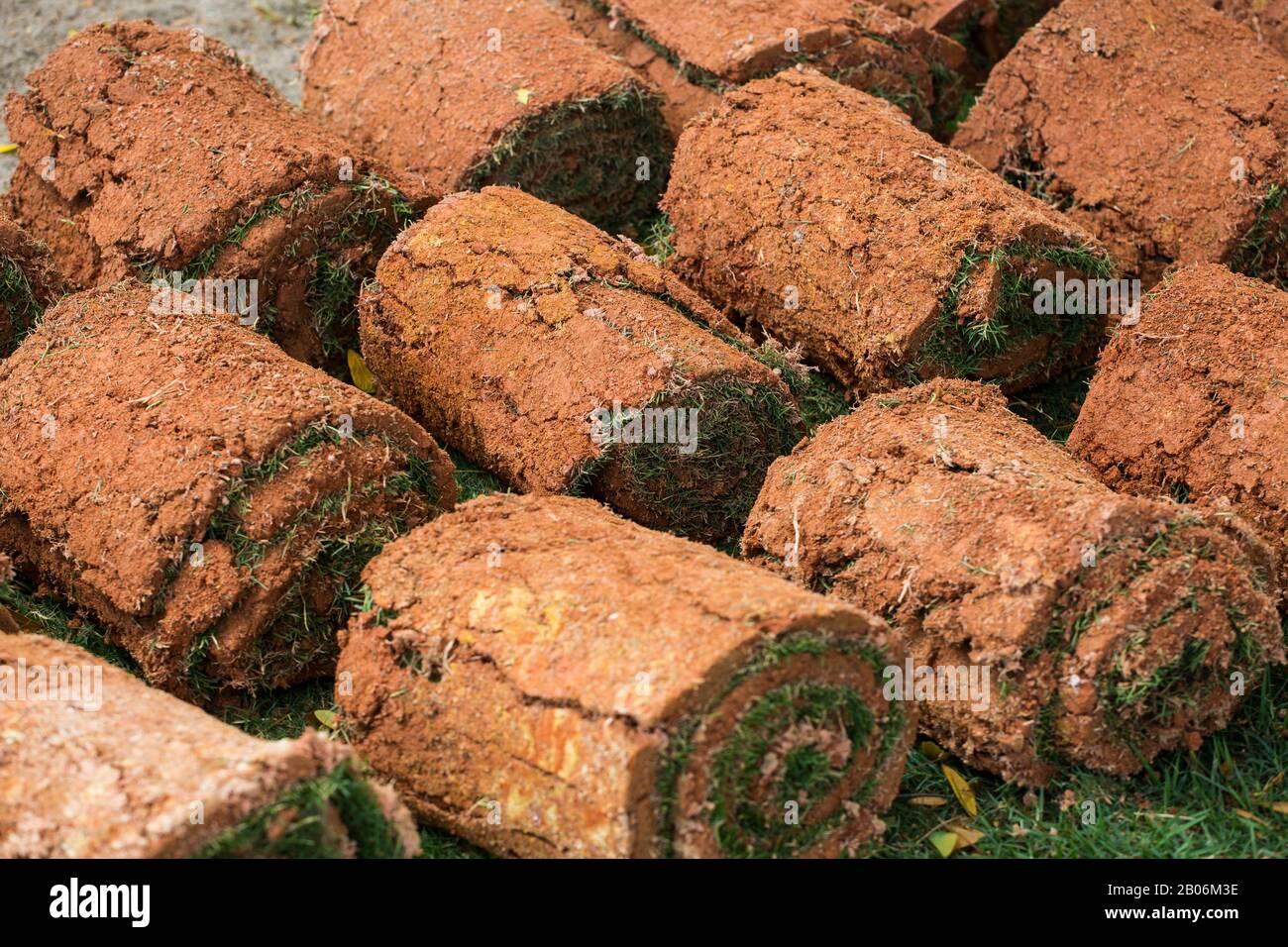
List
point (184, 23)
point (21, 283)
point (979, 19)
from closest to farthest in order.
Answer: point (21, 283)
point (979, 19)
point (184, 23)

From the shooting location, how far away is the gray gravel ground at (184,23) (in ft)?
24.5

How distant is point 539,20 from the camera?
19.4ft

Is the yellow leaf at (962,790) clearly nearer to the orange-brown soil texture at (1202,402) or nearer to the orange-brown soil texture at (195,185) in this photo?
the orange-brown soil texture at (1202,402)

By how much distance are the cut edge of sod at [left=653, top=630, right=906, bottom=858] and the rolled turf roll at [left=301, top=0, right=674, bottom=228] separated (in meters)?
2.64

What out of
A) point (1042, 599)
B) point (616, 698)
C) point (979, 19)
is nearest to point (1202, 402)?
point (1042, 599)

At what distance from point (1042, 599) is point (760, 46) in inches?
110

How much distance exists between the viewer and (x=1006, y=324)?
4.87 meters

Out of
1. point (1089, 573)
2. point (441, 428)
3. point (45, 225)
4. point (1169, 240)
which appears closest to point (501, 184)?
point (441, 428)

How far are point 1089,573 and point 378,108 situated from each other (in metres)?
3.30

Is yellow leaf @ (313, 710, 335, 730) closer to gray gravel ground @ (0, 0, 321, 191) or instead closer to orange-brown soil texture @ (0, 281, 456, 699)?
orange-brown soil texture @ (0, 281, 456, 699)

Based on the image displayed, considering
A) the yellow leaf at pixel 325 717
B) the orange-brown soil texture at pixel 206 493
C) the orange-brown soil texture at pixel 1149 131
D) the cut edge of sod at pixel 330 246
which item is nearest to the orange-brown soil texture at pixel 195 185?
the cut edge of sod at pixel 330 246

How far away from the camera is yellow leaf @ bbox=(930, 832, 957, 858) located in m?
3.79

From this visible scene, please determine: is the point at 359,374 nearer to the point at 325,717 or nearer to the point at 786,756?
the point at 325,717
